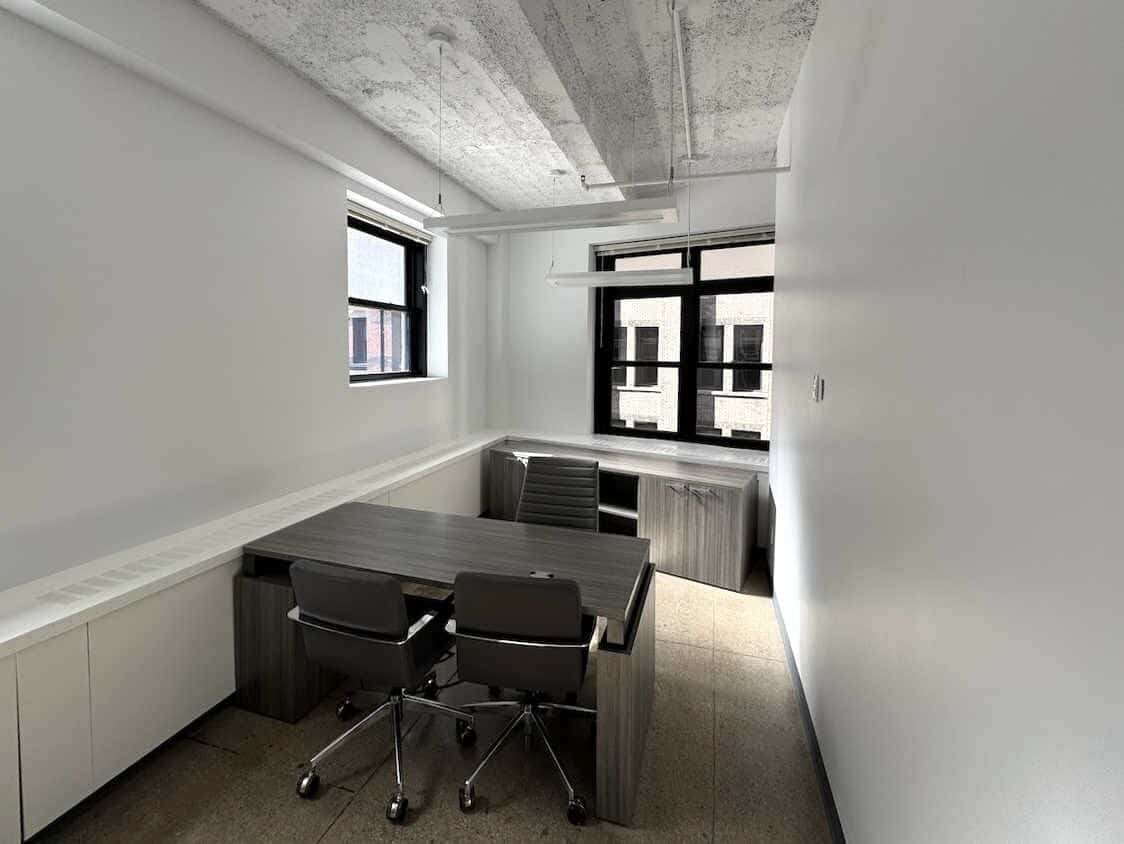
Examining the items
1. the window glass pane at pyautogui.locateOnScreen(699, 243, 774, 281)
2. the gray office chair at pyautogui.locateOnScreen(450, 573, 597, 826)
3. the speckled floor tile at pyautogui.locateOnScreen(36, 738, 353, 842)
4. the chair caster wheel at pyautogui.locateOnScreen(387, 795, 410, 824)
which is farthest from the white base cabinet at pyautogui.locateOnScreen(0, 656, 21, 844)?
the window glass pane at pyautogui.locateOnScreen(699, 243, 774, 281)

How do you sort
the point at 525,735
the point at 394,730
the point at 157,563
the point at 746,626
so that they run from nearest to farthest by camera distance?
the point at 394,730, the point at 157,563, the point at 525,735, the point at 746,626

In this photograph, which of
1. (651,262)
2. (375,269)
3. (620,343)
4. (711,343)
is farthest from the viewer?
(620,343)

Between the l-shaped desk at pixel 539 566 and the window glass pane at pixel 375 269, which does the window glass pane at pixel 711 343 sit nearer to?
the window glass pane at pixel 375 269

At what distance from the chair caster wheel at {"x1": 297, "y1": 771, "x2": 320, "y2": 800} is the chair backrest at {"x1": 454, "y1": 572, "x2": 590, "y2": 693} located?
71 centimetres

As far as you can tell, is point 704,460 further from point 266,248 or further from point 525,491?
point 266,248

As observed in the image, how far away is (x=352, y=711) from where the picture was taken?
259 centimetres

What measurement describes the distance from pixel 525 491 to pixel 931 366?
8.09 feet

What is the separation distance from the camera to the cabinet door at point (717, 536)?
3936 mm

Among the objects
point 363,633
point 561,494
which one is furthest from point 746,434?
point 363,633

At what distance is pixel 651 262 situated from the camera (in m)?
5.39

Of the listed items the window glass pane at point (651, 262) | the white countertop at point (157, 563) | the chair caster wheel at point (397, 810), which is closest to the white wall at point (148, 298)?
the white countertop at point (157, 563)

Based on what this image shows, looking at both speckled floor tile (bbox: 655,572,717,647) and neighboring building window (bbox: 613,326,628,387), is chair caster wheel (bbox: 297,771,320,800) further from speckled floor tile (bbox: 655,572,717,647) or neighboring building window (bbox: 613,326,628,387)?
neighboring building window (bbox: 613,326,628,387)

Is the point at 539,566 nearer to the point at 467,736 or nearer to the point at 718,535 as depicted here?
the point at 467,736

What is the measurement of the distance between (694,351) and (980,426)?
14.1 feet
